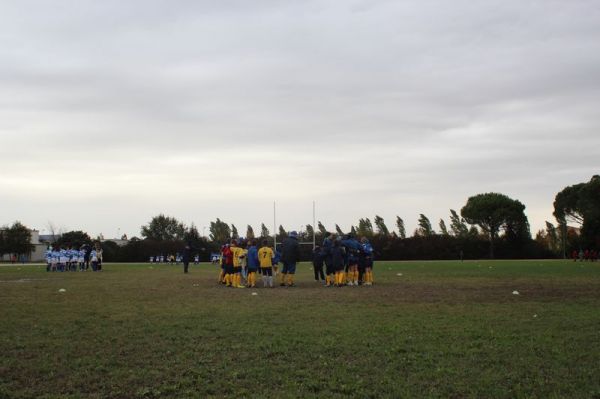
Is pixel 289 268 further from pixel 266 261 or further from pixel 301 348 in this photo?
pixel 301 348

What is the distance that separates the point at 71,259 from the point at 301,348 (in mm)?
35036

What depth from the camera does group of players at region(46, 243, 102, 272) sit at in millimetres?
39000

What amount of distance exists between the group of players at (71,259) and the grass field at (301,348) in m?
23.7

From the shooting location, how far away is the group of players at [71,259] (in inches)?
1535

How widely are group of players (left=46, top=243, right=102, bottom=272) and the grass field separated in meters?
23.7

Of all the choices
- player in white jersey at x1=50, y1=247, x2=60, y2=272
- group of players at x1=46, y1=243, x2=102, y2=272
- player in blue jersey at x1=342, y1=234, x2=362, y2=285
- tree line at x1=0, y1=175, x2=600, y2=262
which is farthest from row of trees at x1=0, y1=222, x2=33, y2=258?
player in blue jersey at x1=342, y1=234, x2=362, y2=285

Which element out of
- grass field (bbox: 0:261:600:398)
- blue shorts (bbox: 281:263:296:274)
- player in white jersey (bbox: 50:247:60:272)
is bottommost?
grass field (bbox: 0:261:600:398)

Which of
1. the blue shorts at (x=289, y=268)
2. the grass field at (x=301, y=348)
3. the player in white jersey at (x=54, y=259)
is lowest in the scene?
the grass field at (x=301, y=348)

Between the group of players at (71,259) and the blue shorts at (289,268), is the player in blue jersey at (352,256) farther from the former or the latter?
the group of players at (71,259)

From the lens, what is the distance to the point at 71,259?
40938 millimetres

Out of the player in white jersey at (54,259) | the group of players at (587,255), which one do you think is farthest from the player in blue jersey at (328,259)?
the group of players at (587,255)

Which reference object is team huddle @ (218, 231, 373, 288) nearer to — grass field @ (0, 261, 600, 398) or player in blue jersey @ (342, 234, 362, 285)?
player in blue jersey @ (342, 234, 362, 285)

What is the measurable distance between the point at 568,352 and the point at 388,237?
70.4 meters

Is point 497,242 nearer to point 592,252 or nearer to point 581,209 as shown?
point 581,209
